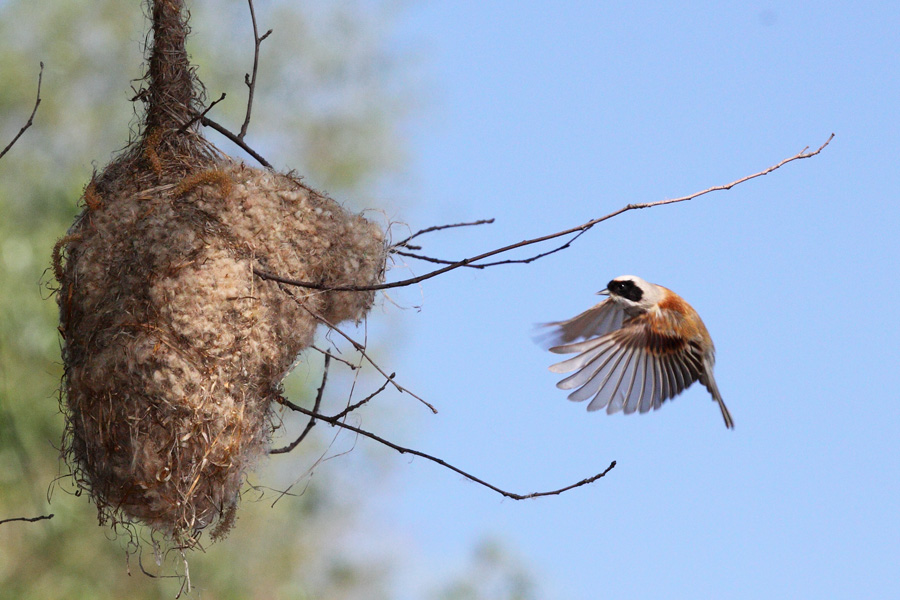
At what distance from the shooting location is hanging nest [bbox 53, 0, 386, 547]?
7.80 ft

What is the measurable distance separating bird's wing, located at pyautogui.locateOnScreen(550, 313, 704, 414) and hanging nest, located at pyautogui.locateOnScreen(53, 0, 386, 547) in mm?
835

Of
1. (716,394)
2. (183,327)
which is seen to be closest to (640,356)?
(716,394)

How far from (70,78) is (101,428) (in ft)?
18.0

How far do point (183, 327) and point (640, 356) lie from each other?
1.57 meters

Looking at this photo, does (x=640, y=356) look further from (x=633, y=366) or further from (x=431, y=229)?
(x=431, y=229)

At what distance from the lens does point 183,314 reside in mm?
2379

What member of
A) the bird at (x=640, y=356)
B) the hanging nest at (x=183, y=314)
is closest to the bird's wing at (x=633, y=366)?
the bird at (x=640, y=356)

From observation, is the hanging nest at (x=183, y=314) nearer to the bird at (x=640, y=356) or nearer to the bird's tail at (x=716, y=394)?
the bird at (x=640, y=356)

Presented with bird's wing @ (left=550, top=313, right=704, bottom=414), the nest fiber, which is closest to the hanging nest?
the nest fiber

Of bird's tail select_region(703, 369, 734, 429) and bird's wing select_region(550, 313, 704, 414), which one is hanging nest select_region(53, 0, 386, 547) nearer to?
bird's wing select_region(550, 313, 704, 414)

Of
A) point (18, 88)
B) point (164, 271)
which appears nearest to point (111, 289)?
point (164, 271)

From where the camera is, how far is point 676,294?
333 cm

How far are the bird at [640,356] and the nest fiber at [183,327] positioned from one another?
936mm

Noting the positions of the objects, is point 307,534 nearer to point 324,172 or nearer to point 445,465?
point 324,172
